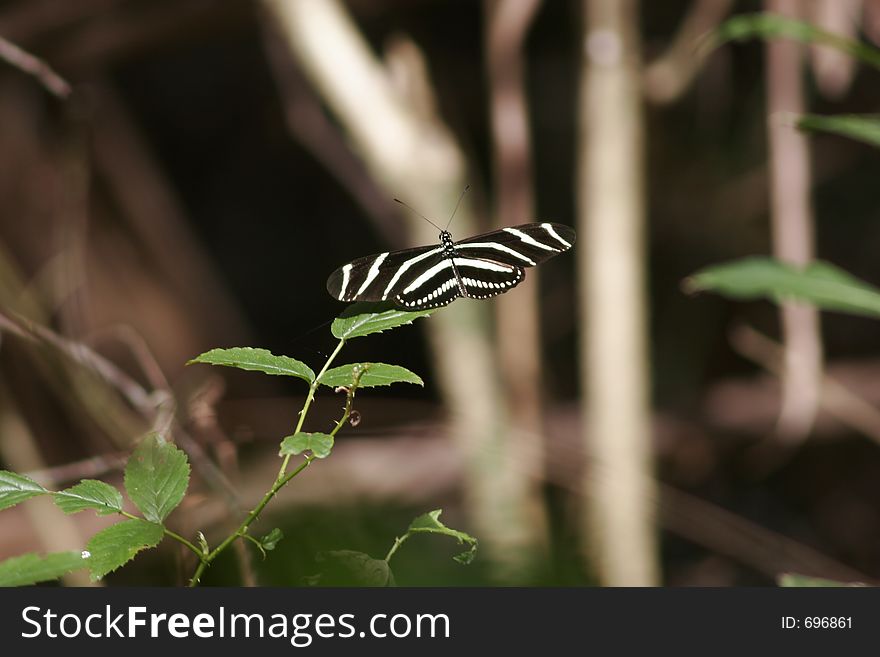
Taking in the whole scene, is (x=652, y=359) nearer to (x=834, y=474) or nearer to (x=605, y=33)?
(x=834, y=474)

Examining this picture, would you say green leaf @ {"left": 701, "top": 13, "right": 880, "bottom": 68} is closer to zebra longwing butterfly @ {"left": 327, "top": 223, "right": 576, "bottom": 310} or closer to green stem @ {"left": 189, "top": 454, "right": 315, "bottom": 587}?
zebra longwing butterfly @ {"left": 327, "top": 223, "right": 576, "bottom": 310}

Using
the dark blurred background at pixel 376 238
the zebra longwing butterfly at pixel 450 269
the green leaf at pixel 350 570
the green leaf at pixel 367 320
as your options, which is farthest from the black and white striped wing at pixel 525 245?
the dark blurred background at pixel 376 238

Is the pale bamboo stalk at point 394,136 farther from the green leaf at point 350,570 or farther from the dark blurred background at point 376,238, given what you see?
the green leaf at point 350,570

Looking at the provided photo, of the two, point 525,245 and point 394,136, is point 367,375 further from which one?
point 394,136

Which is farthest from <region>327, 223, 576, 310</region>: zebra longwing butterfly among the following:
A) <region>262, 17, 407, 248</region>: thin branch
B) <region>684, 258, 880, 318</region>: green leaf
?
<region>262, 17, 407, 248</region>: thin branch

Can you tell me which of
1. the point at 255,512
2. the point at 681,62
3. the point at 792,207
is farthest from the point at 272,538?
the point at 681,62

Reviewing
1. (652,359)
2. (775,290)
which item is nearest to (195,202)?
(652,359)
